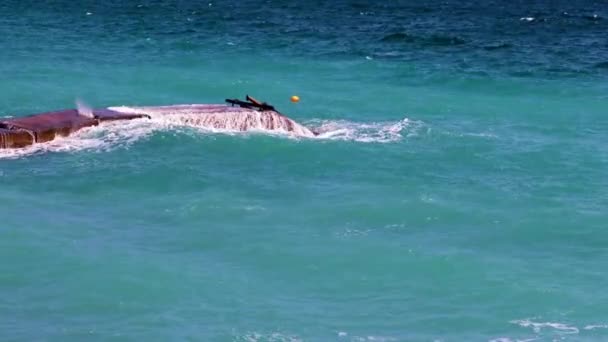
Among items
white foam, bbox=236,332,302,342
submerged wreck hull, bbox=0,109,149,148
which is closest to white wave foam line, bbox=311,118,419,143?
submerged wreck hull, bbox=0,109,149,148

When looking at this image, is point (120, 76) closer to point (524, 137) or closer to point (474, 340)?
point (524, 137)

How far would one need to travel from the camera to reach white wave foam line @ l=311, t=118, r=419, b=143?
31906mm

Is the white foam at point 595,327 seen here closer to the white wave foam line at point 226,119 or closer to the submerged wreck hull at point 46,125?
the white wave foam line at point 226,119

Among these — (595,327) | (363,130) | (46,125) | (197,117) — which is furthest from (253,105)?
(595,327)

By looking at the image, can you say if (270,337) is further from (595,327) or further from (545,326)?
(595,327)

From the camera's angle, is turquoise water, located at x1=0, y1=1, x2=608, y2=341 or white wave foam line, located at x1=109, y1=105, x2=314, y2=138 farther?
white wave foam line, located at x1=109, y1=105, x2=314, y2=138

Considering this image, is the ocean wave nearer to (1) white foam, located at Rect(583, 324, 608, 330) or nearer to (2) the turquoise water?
(2) the turquoise water

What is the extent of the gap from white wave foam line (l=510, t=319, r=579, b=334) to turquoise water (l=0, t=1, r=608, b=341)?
0.05 meters

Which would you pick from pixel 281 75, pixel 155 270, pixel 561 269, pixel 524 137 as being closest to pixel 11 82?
pixel 281 75

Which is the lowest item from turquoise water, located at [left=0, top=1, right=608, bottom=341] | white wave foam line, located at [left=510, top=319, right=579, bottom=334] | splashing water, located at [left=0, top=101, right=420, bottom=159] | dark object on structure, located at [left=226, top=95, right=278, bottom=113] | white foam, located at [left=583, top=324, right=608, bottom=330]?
white foam, located at [left=583, top=324, right=608, bottom=330]

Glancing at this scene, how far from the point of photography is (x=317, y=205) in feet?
83.1

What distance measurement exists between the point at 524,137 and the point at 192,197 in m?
11.7

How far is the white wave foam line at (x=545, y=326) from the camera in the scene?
19125 millimetres

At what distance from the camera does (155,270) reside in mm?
21109
